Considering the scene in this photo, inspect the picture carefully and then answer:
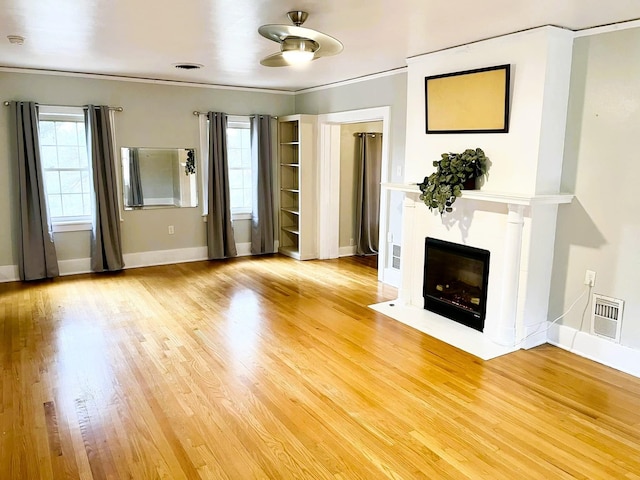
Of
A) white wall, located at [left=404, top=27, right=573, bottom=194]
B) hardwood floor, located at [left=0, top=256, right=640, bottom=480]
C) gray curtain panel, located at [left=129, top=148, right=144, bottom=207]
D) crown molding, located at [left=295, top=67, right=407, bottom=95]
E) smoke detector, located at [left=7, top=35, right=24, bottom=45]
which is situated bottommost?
hardwood floor, located at [left=0, top=256, right=640, bottom=480]

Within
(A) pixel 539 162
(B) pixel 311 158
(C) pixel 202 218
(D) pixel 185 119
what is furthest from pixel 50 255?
(A) pixel 539 162

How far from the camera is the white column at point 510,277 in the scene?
11.6 ft

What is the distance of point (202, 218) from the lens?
21.9 feet

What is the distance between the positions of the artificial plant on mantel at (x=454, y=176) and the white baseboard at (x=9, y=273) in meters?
4.77

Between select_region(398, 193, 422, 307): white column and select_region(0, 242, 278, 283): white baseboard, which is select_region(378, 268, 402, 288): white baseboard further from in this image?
select_region(0, 242, 278, 283): white baseboard

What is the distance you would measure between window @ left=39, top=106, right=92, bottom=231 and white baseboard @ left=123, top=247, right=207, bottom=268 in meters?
0.68

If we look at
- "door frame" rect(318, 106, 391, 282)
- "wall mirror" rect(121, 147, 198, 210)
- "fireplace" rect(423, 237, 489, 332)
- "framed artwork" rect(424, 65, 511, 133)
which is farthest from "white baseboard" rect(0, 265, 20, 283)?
"framed artwork" rect(424, 65, 511, 133)

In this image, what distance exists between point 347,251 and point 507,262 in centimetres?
365

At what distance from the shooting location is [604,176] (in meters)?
3.37

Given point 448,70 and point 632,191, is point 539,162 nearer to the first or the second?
point 632,191

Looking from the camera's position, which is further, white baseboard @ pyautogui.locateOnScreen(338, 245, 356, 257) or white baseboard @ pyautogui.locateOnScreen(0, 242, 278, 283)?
white baseboard @ pyautogui.locateOnScreen(338, 245, 356, 257)

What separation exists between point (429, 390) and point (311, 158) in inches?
167

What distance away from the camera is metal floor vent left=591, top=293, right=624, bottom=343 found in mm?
3379

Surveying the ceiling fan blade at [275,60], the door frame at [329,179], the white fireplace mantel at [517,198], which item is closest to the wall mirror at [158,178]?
the door frame at [329,179]
